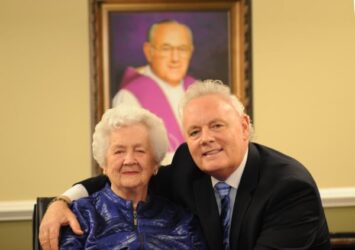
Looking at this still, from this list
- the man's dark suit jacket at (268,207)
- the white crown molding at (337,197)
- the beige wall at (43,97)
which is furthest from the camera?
the white crown molding at (337,197)

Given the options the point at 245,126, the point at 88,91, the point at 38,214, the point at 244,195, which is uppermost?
the point at 88,91

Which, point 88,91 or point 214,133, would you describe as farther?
point 88,91

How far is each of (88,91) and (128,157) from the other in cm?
131

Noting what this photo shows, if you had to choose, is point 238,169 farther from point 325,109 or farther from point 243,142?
point 325,109

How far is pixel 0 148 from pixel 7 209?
382 millimetres

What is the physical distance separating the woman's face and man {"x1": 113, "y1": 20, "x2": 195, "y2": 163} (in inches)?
49.0

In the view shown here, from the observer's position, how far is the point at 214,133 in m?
1.98

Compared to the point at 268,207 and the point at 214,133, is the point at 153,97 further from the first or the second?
the point at 268,207

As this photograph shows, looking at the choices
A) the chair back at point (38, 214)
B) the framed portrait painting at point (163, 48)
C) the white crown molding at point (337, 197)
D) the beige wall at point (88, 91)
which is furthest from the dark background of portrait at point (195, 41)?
the chair back at point (38, 214)

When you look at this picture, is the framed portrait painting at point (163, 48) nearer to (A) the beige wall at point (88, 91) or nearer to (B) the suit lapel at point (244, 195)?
(A) the beige wall at point (88, 91)

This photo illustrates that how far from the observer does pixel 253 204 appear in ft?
6.30

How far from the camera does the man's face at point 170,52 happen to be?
3281 millimetres

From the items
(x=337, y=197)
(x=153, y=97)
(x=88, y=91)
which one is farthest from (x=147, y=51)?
(x=337, y=197)

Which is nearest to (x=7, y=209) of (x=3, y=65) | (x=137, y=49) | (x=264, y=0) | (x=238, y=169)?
(x=3, y=65)
